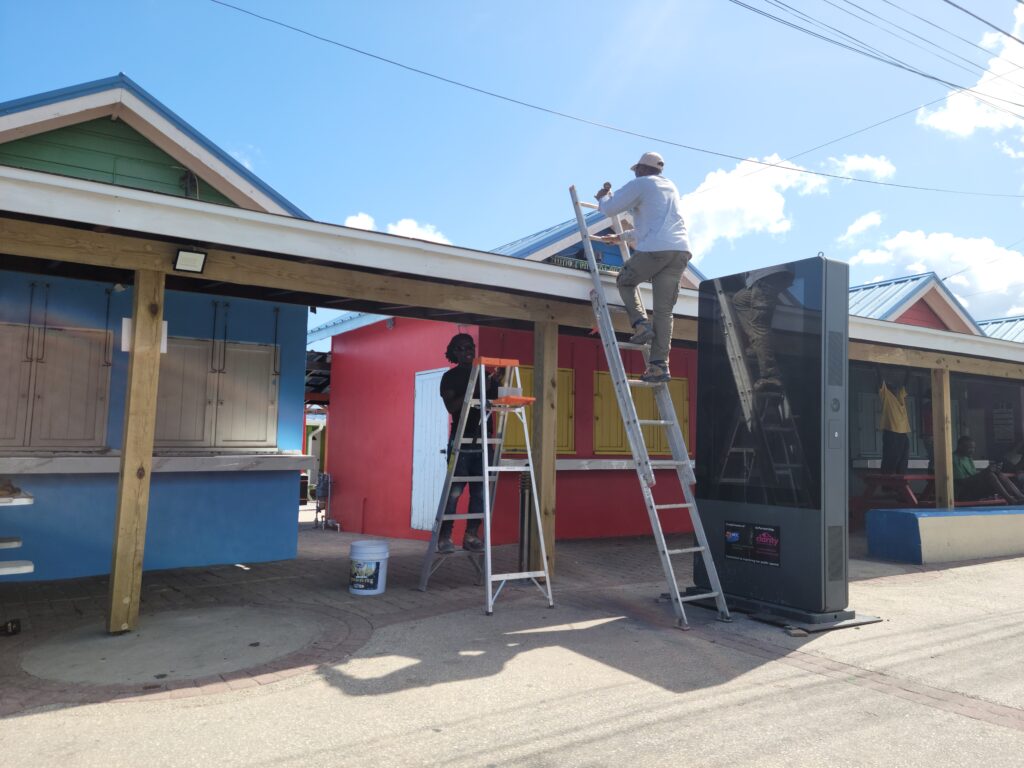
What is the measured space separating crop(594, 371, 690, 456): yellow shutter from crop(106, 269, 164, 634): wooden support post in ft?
21.2

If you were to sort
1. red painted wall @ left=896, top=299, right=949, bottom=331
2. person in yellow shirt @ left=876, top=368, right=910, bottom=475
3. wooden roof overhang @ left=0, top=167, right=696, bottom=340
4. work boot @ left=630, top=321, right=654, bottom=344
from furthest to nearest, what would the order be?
red painted wall @ left=896, top=299, right=949, bottom=331 → person in yellow shirt @ left=876, top=368, right=910, bottom=475 → work boot @ left=630, top=321, right=654, bottom=344 → wooden roof overhang @ left=0, top=167, right=696, bottom=340

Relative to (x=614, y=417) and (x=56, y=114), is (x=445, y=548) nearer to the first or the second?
(x=614, y=417)

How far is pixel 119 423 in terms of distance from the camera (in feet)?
24.3

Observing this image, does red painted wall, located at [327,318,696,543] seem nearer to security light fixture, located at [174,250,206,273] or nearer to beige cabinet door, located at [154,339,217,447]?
beige cabinet door, located at [154,339,217,447]

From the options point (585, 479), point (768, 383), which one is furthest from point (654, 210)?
point (585, 479)

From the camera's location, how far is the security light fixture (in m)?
5.04

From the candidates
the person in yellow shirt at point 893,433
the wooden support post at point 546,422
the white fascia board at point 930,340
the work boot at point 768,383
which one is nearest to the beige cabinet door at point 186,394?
the wooden support post at point 546,422

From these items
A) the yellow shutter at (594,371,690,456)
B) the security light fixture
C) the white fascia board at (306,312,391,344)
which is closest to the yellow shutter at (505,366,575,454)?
the yellow shutter at (594,371,690,456)

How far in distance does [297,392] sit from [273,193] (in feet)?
8.10

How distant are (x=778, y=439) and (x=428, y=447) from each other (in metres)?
5.44

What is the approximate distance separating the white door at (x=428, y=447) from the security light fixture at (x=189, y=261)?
15.7ft

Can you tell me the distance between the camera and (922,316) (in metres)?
16.8

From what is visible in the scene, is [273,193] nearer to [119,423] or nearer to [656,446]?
[119,423]

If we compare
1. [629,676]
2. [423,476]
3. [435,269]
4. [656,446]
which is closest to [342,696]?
[629,676]
